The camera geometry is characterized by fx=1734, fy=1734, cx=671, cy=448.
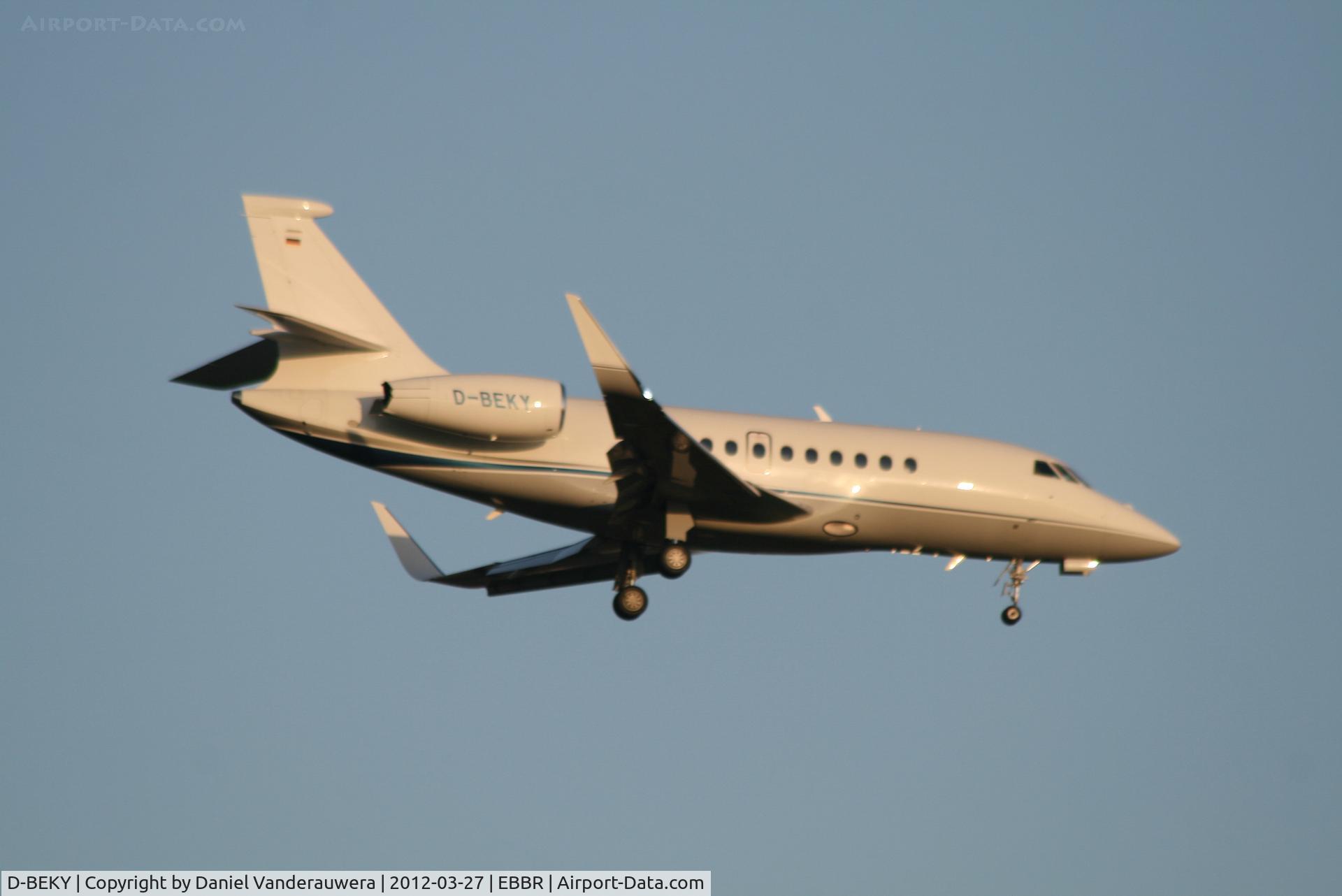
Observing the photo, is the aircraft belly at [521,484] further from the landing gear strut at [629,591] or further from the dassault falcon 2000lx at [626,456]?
the landing gear strut at [629,591]

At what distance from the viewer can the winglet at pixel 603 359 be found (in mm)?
20953

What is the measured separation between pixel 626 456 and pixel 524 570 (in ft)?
17.7

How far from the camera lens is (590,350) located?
69.5 feet

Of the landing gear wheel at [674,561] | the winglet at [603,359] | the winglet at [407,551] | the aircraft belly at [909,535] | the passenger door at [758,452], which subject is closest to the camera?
the winglet at [603,359]

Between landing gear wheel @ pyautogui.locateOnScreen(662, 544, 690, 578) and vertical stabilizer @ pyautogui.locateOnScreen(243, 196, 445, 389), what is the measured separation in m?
4.12

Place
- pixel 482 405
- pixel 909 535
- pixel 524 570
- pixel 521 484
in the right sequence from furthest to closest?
pixel 524 570 → pixel 909 535 → pixel 521 484 → pixel 482 405

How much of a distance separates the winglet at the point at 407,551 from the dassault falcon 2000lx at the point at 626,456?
3.17 m

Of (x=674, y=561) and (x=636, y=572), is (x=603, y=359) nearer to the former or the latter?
(x=674, y=561)

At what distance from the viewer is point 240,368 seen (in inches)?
930

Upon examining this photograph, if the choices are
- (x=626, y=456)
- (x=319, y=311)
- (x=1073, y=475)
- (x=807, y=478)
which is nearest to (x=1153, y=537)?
(x=1073, y=475)

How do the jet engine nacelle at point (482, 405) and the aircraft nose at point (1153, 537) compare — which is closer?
the jet engine nacelle at point (482, 405)

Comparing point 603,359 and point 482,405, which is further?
point 482,405

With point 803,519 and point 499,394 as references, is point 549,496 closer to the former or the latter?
point 499,394

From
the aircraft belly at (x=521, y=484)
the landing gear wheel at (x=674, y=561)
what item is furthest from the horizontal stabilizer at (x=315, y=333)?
the landing gear wheel at (x=674, y=561)
